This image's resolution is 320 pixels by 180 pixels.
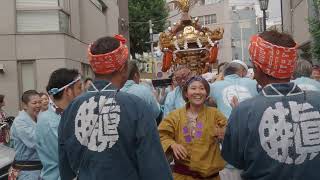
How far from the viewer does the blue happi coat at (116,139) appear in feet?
10.6

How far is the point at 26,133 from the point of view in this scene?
5.52 meters

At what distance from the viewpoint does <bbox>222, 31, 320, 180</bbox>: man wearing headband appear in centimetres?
307

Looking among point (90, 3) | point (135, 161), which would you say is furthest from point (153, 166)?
point (90, 3)

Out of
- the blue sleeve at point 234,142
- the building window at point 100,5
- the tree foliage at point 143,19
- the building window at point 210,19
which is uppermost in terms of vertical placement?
the building window at point 210,19

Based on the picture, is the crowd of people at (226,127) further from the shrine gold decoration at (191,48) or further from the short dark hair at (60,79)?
the shrine gold decoration at (191,48)

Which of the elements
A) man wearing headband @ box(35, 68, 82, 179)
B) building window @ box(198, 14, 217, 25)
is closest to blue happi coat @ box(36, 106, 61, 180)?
man wearing headband @ box(35, 68, 82, 179)

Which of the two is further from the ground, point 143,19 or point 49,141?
point 143,19

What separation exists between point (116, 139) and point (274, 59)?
3.52 ft

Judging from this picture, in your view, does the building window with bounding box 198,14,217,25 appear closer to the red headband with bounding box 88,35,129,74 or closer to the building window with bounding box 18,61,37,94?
the building window with bounding box 18,61,37,94

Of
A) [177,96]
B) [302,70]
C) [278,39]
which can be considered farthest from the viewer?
[177,96]

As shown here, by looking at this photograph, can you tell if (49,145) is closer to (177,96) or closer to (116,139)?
(116,139)

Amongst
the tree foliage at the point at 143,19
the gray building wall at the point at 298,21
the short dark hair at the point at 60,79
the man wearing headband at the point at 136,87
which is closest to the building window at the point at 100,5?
the gray building wall at the point at 298,21

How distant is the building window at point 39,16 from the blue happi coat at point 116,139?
13282mm

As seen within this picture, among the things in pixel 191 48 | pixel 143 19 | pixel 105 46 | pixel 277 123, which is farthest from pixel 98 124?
pixel 143 19
